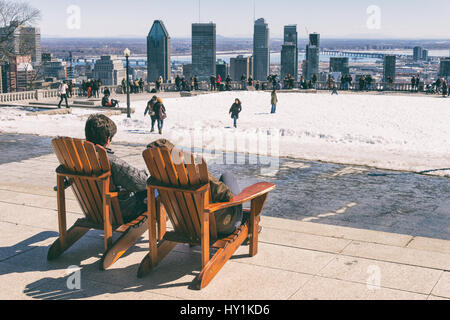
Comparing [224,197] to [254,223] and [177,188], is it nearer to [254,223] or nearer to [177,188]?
[177,188]

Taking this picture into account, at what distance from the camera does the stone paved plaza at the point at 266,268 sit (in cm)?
488

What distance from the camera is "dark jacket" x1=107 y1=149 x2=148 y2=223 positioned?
→ 549cm

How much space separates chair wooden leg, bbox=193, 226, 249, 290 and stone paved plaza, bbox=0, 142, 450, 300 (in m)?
0.08

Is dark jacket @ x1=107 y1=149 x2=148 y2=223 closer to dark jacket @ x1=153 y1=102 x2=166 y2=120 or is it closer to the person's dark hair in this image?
the person's dark hair

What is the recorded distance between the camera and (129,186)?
5570 millimetres

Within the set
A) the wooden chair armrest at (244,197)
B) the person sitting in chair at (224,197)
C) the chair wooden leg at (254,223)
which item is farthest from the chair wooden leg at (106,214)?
the chair wooden leg at (254,223)

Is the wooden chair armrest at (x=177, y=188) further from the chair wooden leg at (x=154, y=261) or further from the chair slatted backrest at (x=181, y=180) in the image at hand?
the chair wooden leg at (x=154, y=261)

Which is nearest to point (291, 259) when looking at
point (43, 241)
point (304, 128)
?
point (43, 241)

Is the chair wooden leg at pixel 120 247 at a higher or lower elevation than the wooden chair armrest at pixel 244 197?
lower

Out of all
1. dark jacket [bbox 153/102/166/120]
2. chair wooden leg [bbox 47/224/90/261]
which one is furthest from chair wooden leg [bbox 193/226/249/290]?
dark jacket [bbox 153/102/166/120]

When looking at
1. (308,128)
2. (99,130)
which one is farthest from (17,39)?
(99,130)

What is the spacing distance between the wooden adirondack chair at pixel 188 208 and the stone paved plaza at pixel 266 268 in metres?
0.17

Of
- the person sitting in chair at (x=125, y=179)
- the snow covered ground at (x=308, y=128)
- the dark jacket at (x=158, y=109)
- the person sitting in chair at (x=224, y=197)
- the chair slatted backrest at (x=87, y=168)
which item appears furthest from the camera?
the dark jacket at (x=158, y=109)

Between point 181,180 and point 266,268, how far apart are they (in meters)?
1.33
